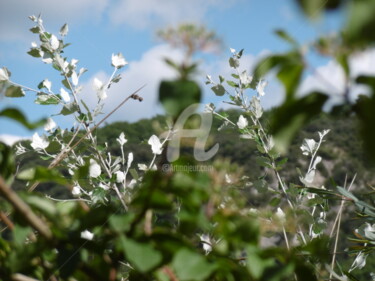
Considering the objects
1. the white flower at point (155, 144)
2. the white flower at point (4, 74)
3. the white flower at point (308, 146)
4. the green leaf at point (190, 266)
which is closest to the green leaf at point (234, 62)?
the white flower at point (308, 146)

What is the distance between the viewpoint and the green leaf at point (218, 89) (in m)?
2.07

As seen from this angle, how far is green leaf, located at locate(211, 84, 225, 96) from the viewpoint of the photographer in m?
2.07

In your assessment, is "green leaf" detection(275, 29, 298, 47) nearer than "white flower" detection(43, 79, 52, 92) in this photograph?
Yes

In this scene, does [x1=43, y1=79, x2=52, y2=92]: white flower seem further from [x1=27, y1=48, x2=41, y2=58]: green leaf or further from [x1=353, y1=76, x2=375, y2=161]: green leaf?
[x1=353, y1=76, x2=375, y2=161]: green leaf

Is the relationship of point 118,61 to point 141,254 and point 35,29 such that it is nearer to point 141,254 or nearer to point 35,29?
point 35,29

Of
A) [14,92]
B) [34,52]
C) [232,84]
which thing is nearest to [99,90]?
[34,52]

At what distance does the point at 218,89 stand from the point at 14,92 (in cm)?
86

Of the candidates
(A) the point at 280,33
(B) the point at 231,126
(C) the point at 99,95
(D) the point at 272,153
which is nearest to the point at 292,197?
(D) the point at 272,153

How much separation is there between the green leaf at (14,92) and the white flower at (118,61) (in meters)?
0.46

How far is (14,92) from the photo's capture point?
156 cm

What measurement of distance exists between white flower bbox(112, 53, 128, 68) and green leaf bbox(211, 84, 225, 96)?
388 millimetres

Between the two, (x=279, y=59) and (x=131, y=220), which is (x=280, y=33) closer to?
(x=279, y=59)

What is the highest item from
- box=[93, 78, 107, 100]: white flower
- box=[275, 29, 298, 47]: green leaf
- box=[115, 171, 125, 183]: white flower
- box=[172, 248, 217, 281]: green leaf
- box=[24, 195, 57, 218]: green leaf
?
box=[275, 29, 298, 47]: green leaf
